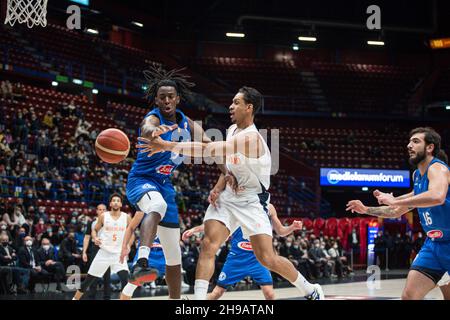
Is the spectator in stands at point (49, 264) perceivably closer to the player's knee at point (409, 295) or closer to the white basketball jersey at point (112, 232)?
the white basketball jersey at point (112, 232)

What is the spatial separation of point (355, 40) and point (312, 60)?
220 cm

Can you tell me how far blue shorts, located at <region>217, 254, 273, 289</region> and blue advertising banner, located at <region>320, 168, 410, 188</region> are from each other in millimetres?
18349

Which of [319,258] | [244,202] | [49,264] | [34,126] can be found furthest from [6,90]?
[244,202]

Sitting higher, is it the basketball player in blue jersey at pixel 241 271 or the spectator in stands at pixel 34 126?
the spectator in stands at pixel 34 126

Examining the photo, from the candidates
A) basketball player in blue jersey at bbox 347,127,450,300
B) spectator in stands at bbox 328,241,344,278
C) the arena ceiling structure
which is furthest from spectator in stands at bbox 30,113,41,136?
basketball player in blue jersey at bbox 347,127,450,300

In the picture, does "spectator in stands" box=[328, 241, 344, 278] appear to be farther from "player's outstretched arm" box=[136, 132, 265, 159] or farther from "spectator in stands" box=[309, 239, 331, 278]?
"player's outstretched arm" box=[136, 132, 265, 159]

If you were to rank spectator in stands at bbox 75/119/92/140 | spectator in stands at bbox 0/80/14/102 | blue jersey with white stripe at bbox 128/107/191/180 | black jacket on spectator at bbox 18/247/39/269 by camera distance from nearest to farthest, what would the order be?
blue jersey with white stripe at bbox 128/107/191/180 → black jacket on spectator at bbox 18/247/39/269 → spectator in stands at bbox 75/119/92/140 → spectator in stands at bbox 0/80/14/102

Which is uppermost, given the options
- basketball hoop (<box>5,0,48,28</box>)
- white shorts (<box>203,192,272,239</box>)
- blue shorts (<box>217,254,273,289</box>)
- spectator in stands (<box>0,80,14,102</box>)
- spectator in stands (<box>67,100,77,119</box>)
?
basketball hoop (<box>5,0,48,28</box>)

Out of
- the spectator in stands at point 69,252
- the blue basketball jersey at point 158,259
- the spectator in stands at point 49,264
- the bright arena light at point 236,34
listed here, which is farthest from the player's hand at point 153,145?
the bright arena light at point 236,34

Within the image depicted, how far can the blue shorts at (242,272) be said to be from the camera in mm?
7480

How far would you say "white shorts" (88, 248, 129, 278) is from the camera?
889cm

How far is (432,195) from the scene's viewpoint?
511cm

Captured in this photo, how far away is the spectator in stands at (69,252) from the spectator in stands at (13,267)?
88 centimetres

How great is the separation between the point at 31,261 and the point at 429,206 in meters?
8.60
